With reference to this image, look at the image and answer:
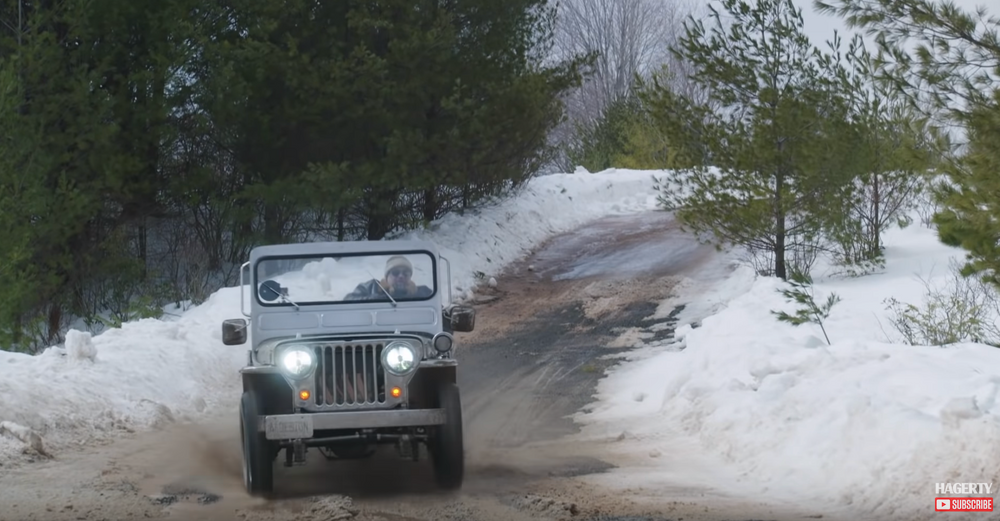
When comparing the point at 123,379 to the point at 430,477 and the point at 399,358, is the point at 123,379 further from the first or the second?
the point at 399,358

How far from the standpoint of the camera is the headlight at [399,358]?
27.1 ft

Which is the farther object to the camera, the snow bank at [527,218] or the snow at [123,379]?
the snow bank at [527,218]

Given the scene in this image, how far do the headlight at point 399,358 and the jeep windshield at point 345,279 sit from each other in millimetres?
898

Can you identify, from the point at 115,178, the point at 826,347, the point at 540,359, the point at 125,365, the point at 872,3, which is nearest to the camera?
the point at 872,3

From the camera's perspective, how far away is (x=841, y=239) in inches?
688

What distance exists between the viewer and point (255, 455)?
7914 mm

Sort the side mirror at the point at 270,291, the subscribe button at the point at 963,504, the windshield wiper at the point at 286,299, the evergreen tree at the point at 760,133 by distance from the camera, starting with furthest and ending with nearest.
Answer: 1. the evergreen tree at the point at 760,133
2. the side mirror at the point at 270,291
3. the windshield wiper at the point at 286,299
4. the subscribe button at the point at 963,504

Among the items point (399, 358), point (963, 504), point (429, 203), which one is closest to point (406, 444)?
point (399, 358)

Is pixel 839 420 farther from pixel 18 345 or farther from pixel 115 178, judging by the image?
pixel 115 178

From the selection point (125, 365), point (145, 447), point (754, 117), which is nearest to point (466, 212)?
point (754, 117)

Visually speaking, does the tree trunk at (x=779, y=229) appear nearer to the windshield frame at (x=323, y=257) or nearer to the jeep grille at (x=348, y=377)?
the windshield frame at (x=323, y=257)

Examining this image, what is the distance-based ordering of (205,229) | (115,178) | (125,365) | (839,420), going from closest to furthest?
(839,420) < (125,365) < (115,178) < (205,229)

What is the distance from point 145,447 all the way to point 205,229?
49.0ft

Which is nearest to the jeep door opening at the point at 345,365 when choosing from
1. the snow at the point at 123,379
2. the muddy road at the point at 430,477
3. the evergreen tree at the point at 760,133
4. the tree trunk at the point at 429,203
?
the snow at the point at 123,379
